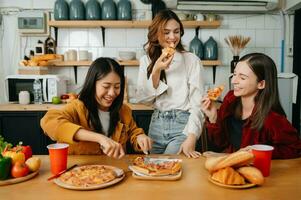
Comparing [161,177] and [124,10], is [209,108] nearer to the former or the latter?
[161,177]

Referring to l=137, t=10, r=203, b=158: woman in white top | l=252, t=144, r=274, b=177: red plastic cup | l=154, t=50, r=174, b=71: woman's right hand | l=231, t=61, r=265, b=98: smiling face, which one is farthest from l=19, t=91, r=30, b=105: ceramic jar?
l=252, t=144, r=274, b=177: red plastic cup

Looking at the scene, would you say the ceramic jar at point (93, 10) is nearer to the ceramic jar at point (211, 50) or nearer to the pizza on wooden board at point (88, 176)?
the ceramic jar at point (211, 50)

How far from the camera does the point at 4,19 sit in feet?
13.0

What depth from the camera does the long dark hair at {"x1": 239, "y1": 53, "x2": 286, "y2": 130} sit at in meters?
1.66

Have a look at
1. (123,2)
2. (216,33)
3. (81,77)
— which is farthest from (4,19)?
(216,33)

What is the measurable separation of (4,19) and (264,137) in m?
3.54

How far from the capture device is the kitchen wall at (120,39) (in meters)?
3.96

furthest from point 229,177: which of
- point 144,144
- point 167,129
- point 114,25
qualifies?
point 114,25

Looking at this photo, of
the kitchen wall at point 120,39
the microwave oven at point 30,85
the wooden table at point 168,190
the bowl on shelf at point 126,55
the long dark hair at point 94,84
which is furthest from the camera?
the kitchen wall at point 120,39

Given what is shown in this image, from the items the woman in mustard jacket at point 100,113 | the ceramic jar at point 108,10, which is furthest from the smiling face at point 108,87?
the ceramic jar at point 108,10

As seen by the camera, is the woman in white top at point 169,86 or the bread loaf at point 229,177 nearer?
the bread loaf at point 229,177

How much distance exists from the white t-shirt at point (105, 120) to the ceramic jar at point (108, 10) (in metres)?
2.19

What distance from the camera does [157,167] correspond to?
131 centimetres

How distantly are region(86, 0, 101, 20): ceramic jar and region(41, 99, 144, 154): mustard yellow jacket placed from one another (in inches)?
84.1
